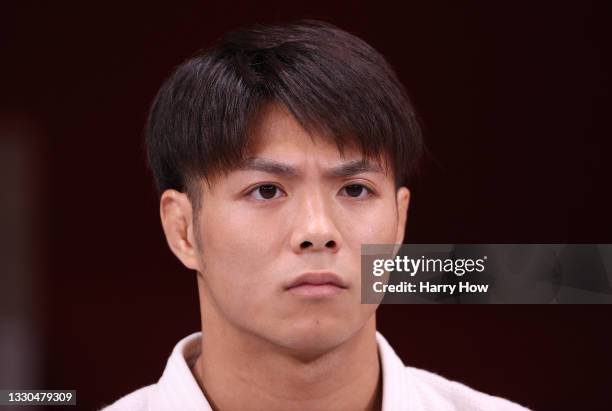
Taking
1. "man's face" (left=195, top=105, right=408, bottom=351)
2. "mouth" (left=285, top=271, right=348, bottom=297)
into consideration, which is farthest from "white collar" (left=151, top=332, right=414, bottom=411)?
"mouth" (left=285, top=271, right=348, bottom=297)

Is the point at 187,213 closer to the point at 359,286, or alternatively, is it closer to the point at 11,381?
the point at 359,286

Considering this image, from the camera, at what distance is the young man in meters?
1.92

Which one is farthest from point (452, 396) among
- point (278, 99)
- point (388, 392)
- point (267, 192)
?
point (278, 99)

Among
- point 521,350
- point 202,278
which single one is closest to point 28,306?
point 202,278

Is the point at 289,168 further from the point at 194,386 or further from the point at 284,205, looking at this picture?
the point at 194,386

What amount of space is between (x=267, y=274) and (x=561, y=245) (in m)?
0.69

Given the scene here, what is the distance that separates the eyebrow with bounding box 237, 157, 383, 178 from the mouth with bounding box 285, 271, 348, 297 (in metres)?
0.17

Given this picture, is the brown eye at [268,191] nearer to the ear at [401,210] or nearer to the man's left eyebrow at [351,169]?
the man's left eyebrow at [351,169]

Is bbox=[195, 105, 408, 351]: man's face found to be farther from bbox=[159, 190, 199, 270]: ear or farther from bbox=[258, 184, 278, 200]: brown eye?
bbox=[159, 190, 199, 270]: ear

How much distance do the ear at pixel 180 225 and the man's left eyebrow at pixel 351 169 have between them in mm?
299

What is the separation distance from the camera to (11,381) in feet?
7.58

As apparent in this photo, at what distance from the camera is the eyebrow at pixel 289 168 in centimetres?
193

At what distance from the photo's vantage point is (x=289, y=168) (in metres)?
1.92

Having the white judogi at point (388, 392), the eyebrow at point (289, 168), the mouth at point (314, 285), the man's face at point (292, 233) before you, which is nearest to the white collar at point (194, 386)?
the white judogi at point (388, 392)
